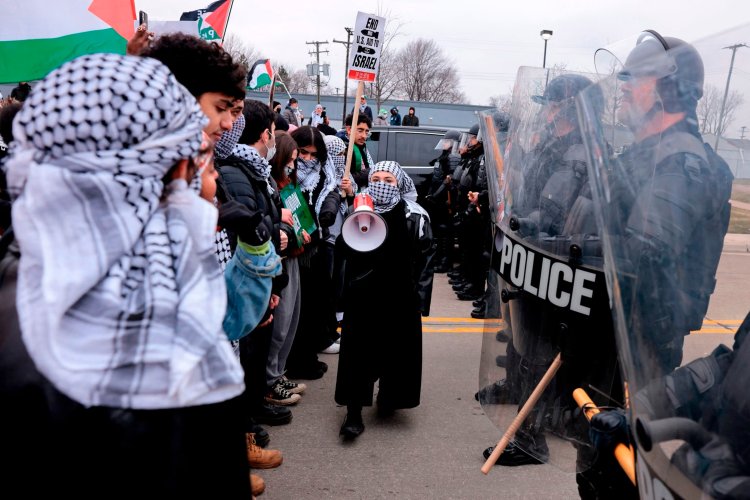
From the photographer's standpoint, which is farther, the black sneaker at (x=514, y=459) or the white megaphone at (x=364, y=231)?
the white megaphone at (x=364, y=231)

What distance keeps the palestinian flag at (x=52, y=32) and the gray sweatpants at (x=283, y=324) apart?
1586 mm

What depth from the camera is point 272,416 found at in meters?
3.99

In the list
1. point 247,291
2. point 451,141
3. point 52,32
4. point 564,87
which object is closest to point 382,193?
point 564,87

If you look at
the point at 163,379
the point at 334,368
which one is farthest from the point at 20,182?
the point at 334,368

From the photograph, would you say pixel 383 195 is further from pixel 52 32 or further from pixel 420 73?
pixel 420 73

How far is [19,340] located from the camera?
1.07m

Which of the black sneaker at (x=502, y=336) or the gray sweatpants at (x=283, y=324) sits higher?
the black sneaker at (x=502, y=336)

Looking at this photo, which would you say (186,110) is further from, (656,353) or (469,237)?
(469,237)

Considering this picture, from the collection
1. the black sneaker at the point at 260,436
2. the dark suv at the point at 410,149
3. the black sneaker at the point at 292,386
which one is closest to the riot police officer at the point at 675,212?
the black sneaker at the point at 260,436

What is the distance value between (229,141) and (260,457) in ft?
5.59

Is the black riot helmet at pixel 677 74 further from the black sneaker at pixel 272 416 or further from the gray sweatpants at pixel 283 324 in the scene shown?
the black sneaker at pixel 272 416

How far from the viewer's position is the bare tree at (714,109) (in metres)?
1.34

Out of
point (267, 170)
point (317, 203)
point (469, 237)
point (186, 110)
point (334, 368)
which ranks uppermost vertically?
point (186, 110)

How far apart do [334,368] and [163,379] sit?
4097 millimetres
